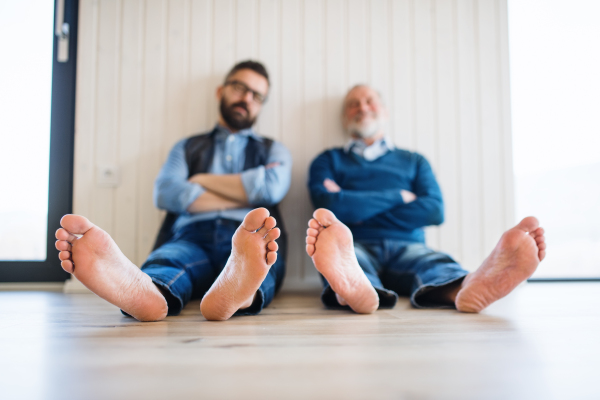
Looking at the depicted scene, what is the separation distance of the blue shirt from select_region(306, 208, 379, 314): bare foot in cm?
57

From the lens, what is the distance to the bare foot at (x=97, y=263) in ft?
2.86

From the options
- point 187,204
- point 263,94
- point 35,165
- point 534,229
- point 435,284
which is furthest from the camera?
point 35,165

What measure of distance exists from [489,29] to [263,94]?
130 centimetres

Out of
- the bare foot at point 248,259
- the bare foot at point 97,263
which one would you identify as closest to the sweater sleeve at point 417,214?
the bare foot at point 248,259

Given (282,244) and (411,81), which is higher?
(411,81)

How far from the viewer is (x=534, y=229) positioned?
3.33ft

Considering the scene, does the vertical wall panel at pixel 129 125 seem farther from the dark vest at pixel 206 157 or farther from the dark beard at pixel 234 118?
the dark beard at pixel 234 118

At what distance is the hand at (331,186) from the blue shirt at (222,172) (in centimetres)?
17

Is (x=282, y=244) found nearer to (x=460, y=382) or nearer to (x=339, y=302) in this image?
(x=339, y=302)

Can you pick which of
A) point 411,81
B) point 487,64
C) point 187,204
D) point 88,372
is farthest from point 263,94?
point 88,372

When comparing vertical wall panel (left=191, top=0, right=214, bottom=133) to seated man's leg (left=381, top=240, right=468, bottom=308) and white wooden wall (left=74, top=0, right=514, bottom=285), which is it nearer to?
white wooden wall (left=74, top=0, right=514, bottom=285)

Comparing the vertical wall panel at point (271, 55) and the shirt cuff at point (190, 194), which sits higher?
the vertical wall panel at point (271, 55)

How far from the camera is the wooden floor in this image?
54 cm

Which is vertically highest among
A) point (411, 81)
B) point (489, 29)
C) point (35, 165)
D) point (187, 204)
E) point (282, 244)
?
point (489, 29)
